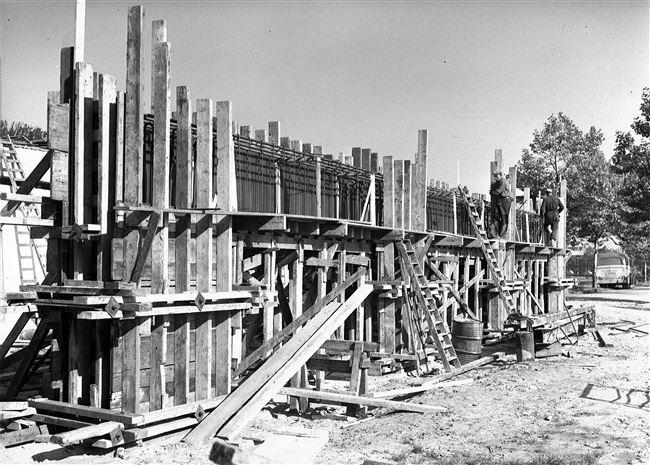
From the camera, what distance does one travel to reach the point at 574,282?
91.4 ft

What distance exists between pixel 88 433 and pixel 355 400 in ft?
13.8

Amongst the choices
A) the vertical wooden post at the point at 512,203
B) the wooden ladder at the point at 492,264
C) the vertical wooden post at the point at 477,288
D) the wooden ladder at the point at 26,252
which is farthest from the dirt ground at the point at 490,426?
the wooden ladder at the point at 26,252

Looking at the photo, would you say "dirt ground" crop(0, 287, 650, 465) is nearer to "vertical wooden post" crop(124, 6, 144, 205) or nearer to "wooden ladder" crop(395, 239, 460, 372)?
"wooden ladder" crop(395, 239, 460, 372)

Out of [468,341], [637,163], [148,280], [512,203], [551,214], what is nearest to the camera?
[148,280]

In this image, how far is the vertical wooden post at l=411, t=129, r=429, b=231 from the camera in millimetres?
17188

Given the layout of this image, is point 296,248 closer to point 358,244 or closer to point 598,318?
point 358,244

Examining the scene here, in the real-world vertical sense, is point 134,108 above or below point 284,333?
above

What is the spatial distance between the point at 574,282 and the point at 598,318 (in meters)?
1.61

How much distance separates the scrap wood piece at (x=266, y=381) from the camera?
9453 mm

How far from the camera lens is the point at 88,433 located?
8586 millimetres

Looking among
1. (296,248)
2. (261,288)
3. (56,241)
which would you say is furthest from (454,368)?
(56,241)

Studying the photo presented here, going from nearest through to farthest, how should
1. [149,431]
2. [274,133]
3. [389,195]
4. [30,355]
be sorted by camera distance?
[149,431], [30,355], [274,133], [389,195]

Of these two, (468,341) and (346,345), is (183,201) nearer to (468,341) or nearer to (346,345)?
(346,345)

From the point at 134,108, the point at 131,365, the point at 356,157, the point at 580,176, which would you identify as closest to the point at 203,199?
the point at 134,108
